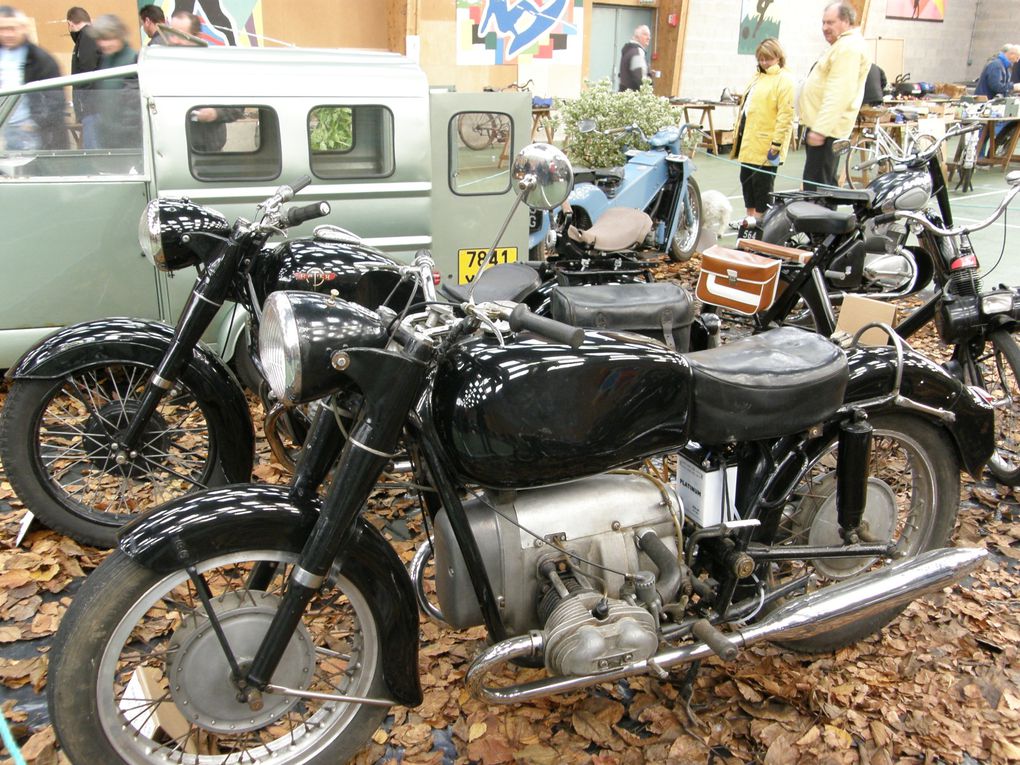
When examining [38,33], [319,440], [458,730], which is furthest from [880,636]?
[38,33]

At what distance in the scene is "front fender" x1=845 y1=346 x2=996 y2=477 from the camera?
2271 millimetres

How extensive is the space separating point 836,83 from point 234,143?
4.71m

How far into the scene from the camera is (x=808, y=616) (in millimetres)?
2082

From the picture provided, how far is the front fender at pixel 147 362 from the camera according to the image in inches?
109

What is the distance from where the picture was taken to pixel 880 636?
2.67m

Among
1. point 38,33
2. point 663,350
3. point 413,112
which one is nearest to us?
point 663,350

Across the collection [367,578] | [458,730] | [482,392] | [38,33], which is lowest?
[458,730]

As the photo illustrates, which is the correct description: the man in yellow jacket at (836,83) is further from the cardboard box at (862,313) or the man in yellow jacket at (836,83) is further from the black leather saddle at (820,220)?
the black leather saddle at (820,220)

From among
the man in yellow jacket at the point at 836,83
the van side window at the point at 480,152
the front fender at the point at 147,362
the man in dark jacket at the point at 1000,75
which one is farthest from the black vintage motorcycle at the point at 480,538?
the man in dark jacket at the point at 1000,75

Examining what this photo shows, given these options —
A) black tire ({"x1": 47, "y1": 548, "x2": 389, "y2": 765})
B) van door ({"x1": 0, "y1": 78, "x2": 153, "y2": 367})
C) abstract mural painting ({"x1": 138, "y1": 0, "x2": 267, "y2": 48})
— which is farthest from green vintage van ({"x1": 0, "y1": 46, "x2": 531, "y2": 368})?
abstract mural painting ({"x1": 138, "y1": 0, "x2": 267, "y2": 48})

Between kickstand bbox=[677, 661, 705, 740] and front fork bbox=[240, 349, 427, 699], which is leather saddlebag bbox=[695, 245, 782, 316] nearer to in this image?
kickstand bbox=[677, 661, 705, 740]

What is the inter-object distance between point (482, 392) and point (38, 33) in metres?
8.51

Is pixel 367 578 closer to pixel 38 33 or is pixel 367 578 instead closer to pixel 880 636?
pixel 880 636

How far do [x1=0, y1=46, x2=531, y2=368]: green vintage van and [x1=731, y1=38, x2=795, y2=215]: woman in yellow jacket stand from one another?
3.63 meters
